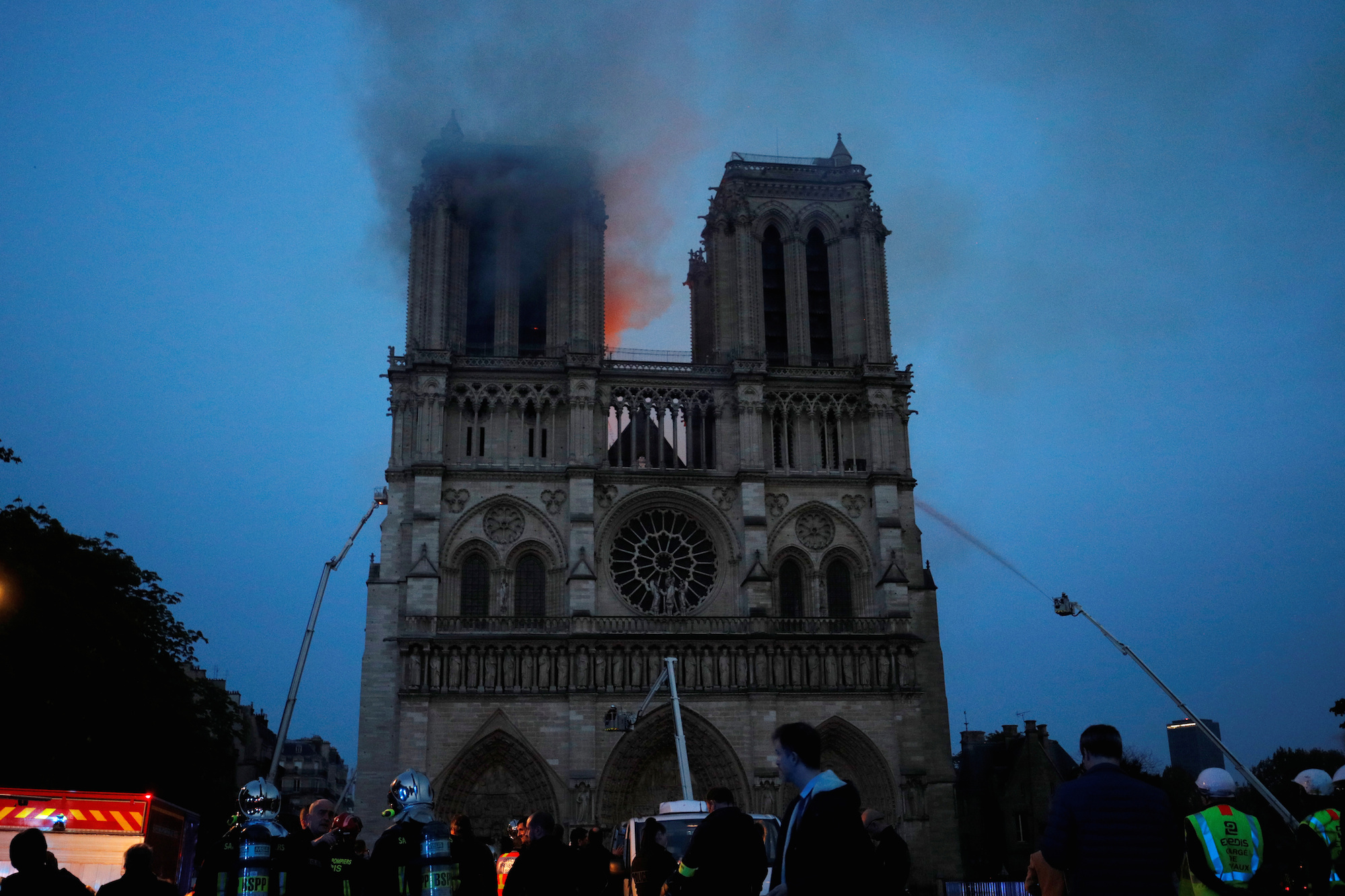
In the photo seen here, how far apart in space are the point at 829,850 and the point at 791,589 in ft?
122

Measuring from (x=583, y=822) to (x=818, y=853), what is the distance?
33.1 metres

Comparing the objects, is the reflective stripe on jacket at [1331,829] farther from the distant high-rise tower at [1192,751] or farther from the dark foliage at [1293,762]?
the distant high-rise tower at [1192,751]

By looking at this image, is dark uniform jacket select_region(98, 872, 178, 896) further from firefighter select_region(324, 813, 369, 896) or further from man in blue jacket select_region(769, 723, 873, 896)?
man in blue jacket select_region(769, 723, 873, 896)

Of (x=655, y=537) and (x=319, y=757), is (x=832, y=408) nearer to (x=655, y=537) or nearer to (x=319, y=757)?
(x=655, y=537)

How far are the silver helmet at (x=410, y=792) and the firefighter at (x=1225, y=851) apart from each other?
14.5 feet

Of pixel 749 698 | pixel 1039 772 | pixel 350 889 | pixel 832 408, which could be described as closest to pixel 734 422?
pixel 832 408

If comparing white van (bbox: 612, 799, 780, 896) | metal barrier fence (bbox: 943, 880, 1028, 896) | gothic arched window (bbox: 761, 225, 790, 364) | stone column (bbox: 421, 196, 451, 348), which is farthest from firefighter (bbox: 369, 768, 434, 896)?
gothic arched window (bbox: 761, 225, 790, 364)

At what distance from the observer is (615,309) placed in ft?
172

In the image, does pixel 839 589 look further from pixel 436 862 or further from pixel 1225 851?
pixel 436 862

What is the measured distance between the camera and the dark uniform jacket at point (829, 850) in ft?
19.0

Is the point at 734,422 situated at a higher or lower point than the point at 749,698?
higher

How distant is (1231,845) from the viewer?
297 inches

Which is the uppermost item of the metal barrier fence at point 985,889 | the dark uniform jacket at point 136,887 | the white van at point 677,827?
the white van at point 677,827

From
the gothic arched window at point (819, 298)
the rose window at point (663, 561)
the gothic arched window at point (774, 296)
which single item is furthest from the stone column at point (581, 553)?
the gothic arched window at point (819, 298)
